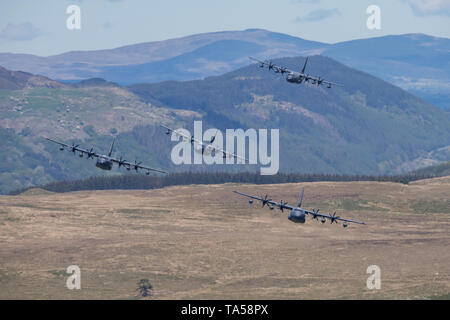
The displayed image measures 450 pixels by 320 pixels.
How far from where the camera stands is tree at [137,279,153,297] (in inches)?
7039

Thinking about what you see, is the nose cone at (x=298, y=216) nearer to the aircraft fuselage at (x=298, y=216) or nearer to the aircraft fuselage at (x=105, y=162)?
the aircraft fuselage at (x=298, y=216)

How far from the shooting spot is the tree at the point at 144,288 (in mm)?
178788

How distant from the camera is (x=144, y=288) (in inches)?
7116

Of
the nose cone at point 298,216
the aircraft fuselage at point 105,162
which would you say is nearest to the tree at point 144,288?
the aircraft fuselage at point 105,162

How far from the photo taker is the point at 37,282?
19062 centimetres

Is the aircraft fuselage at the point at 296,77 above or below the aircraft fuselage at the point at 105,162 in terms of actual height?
above

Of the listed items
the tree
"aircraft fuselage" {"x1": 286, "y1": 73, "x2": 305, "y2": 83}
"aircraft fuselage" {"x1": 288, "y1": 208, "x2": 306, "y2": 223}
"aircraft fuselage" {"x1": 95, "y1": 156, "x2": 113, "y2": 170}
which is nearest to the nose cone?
"aircraft fuselage" {"x1": 288, "y1": 208, "x2": 306, "y2": 223}

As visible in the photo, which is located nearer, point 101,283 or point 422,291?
point 422,291

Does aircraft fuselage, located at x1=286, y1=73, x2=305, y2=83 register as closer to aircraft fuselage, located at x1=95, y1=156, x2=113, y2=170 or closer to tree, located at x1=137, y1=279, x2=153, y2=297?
aircraft fuselage, located at x1=95, y1=156, x2=113, y2=170

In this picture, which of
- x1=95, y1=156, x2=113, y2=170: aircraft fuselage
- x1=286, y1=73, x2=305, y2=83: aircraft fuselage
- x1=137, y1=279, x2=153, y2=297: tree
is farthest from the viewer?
x1=137, y1=279, x2=153, y2=297: tree
